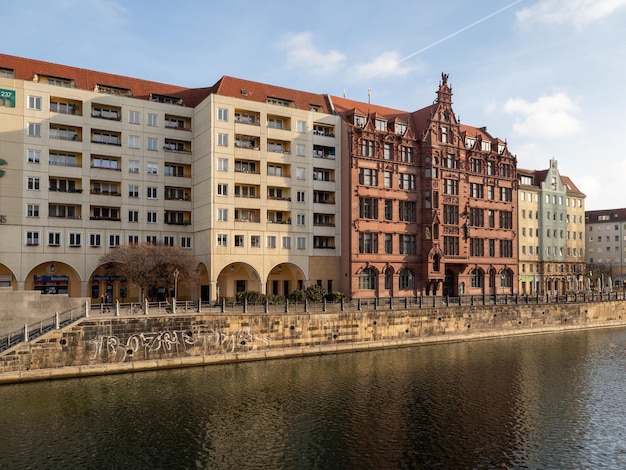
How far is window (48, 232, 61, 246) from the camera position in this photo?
208ft

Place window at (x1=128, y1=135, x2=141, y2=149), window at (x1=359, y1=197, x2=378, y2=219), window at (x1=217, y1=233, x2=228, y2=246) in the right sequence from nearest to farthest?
1. window at (x1=217, y1=233, x2=228, y2=246)
2. window at (x1=128, y1=135, x2=141, y2=149)
3. window at (x1=359, y1=197, x2=378, y2=219)

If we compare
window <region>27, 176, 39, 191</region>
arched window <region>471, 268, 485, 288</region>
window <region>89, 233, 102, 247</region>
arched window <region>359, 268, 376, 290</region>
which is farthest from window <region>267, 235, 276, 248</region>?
arched window <region>471, 268, 485, 288</region>

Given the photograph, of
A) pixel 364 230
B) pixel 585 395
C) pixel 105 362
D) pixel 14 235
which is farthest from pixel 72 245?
pixel 585 395

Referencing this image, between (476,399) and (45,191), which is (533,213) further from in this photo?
(45,191)

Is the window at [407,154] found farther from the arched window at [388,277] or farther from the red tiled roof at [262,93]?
the arched window at [388,277]

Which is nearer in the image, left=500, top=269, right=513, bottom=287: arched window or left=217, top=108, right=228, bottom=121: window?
left=217, top=108, right=228, bottom=121: window

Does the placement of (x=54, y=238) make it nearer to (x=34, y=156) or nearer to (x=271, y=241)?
(x=34, y=156)

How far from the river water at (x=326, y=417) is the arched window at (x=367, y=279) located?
2413 centimetres

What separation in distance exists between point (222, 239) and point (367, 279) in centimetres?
2098

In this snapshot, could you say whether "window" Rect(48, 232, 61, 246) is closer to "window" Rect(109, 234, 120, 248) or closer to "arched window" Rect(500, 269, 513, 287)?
"window" Rect(109, 234, 120, 248)

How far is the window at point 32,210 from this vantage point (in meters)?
62.4

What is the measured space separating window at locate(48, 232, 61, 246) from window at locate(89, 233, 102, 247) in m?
3.51

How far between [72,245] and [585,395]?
55096 mm

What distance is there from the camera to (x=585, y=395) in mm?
39094
